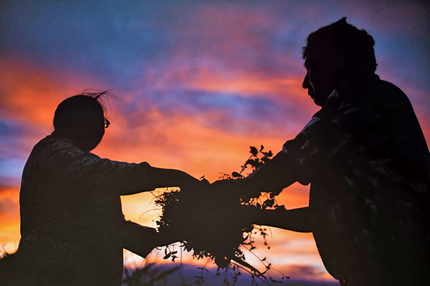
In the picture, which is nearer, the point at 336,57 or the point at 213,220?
the point at 336,57

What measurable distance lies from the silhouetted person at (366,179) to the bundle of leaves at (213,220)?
118 cm

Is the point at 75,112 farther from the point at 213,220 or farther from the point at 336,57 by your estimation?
the point at 336,57

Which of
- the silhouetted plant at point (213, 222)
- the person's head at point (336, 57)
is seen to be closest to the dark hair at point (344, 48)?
the person's head at point (336, 57)

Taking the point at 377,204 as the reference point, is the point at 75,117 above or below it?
above

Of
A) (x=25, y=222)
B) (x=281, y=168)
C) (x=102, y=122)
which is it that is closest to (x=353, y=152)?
(x=281, y=168)

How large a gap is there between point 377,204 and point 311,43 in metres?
1.97

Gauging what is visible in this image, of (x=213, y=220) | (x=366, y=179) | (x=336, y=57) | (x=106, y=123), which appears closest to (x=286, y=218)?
(x=213, y=220)

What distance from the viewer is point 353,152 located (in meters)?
2.78

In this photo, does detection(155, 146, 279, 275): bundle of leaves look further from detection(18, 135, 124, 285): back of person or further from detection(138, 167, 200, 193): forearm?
detection(18, 135, 124, 285): back of person

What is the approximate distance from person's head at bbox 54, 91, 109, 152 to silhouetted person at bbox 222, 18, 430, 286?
2409 millimetres

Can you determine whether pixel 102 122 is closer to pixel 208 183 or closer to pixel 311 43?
pixel 208 183

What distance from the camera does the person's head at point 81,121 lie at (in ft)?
13.9

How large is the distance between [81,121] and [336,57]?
10.0ft

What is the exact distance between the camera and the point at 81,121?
4309 millimetres
